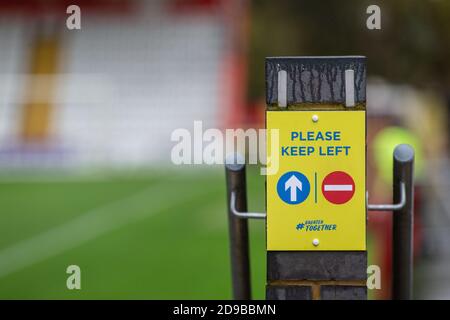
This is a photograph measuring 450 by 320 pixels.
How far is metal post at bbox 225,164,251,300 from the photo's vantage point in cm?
407

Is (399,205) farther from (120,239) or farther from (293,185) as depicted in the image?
(120,239)

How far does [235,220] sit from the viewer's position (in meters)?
4.13

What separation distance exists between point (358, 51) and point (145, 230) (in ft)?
36.1

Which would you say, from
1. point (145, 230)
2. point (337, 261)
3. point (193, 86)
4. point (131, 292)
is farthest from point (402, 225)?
point (193, 86)

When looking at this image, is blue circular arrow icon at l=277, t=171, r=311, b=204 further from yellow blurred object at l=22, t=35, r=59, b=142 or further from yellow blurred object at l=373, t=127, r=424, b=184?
yellow blurred object at l=22, t=35, r=59, b=142

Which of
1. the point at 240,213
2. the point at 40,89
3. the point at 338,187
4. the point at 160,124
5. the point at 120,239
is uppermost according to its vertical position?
the point at 40,89

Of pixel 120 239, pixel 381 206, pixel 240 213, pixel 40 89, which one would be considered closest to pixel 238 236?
pixel 240 213

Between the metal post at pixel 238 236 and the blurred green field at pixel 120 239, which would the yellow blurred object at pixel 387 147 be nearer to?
the blurred green field at pixel 120 239

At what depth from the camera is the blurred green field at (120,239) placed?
10.5 m

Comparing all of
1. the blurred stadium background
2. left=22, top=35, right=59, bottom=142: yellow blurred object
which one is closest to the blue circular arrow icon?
the blurred stadium background

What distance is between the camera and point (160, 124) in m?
36.1

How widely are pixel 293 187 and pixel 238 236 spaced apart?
0.60m

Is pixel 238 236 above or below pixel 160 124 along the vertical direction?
below

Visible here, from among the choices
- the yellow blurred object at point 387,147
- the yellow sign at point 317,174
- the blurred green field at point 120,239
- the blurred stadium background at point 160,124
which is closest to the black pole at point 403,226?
the yellow sign at point 317,174
